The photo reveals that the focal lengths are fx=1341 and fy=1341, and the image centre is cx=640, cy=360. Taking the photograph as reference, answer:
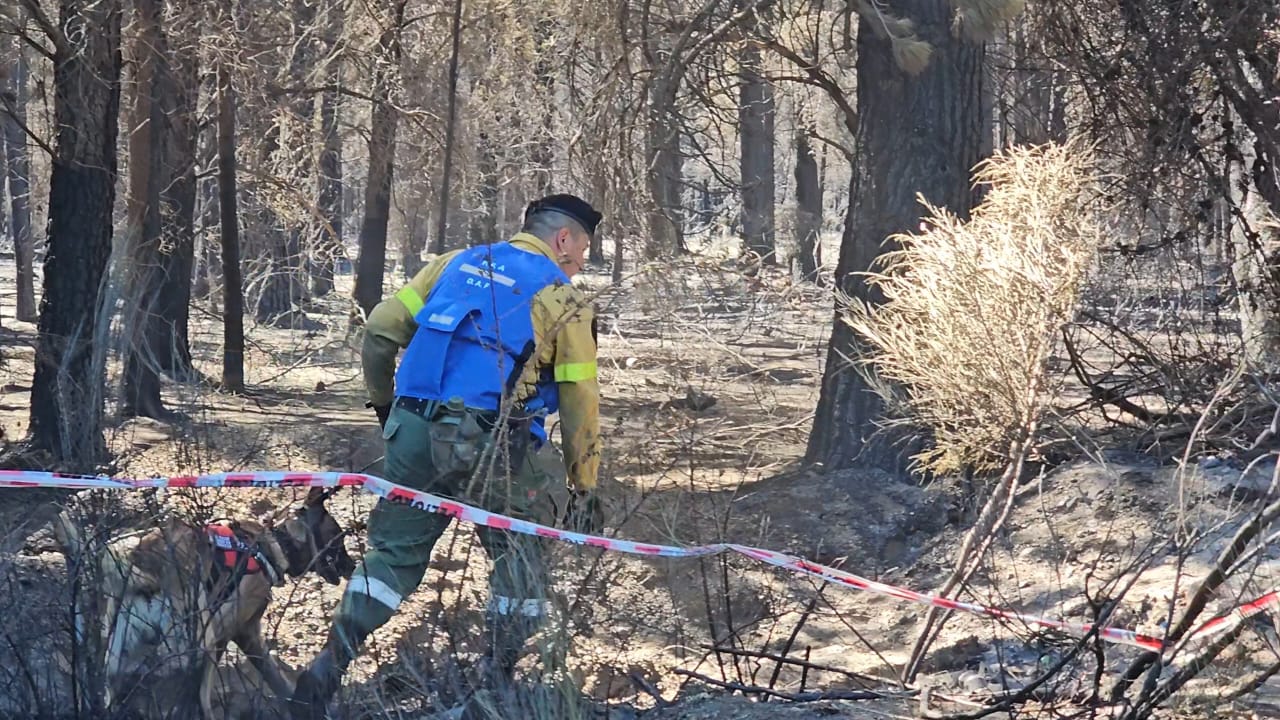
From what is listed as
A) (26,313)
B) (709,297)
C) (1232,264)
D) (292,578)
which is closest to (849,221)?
(709,297)

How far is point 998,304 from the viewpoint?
4.80m

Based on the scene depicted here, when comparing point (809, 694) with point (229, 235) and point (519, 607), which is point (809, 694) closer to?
point (519, 607)

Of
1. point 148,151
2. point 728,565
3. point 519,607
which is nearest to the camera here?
point 519,607

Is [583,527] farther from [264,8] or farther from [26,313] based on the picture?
[26,313]

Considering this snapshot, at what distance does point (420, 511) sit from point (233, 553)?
2.24 feet

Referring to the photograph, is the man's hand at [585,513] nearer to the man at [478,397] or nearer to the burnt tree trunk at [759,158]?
the man at [478,397]

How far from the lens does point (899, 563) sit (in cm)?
724

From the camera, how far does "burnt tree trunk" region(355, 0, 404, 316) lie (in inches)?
478

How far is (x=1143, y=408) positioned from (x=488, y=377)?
4504 mm

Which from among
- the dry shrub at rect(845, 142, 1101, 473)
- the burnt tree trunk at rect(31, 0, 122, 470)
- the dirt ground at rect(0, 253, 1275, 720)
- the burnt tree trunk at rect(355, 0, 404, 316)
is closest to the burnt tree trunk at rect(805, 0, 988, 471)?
the dirt ground at rect(0, 253, 1275, 720)

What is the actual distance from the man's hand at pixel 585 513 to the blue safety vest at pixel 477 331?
13.0 inches

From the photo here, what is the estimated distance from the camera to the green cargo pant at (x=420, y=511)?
440cm

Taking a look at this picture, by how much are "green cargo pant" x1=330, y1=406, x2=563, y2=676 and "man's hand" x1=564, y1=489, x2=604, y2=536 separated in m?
0.13

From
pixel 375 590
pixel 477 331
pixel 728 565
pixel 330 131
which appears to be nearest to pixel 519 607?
pixel 375 590
